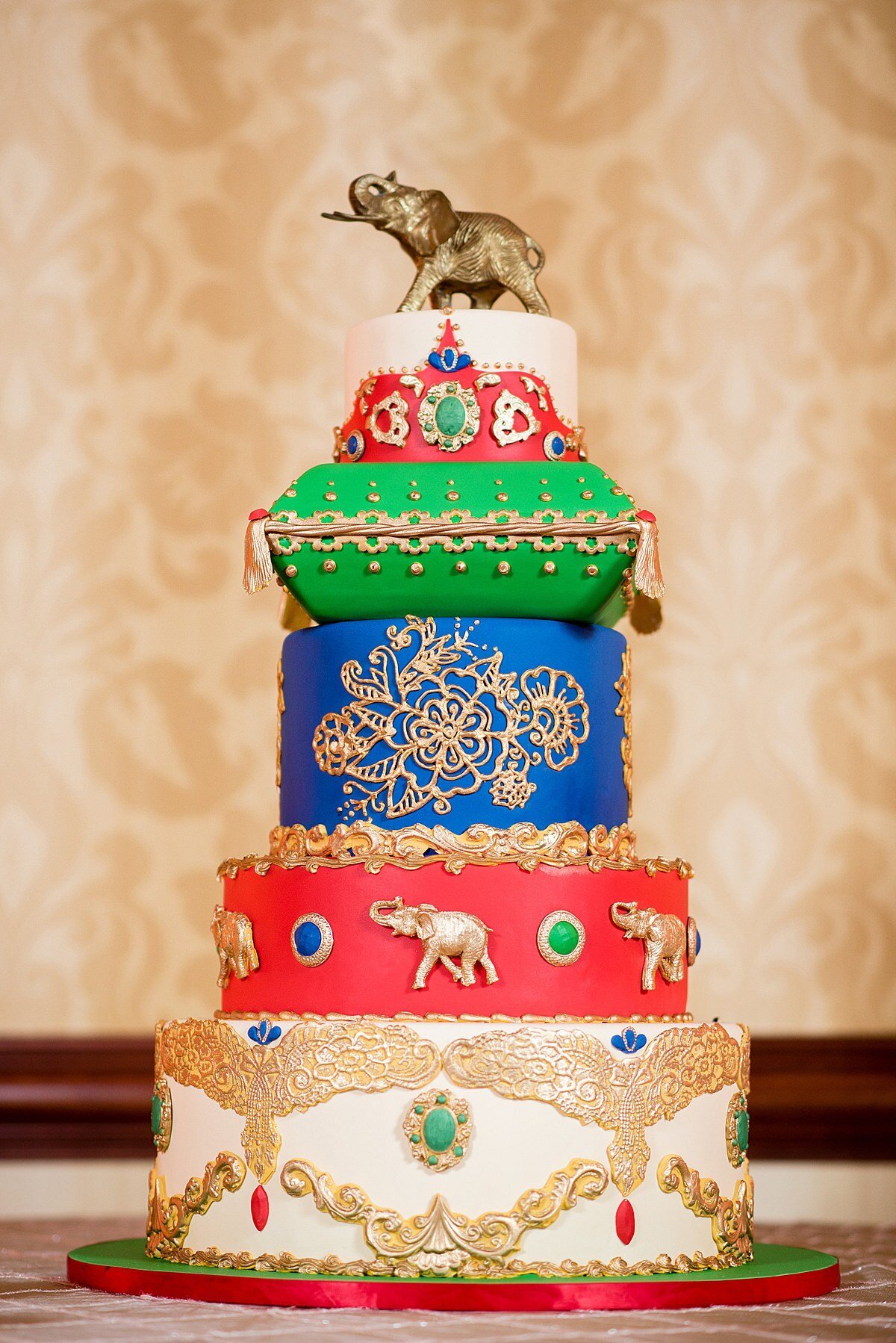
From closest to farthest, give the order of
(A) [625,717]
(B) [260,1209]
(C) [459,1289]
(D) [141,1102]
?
1. (C) [459,1289]
2. (B) [260,1209]
3. (A) [625,717]
4. (D) [141,1102]

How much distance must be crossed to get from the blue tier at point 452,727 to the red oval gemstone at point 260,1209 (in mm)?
754

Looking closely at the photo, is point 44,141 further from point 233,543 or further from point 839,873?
point 839,873

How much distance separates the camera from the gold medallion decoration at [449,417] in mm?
3707

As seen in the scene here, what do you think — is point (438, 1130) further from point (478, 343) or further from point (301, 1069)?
point (478, 343)

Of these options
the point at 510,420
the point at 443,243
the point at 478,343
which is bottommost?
the point at 510,420

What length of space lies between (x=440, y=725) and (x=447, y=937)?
446 mm

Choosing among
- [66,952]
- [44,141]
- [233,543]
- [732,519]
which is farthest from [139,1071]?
[44,141]

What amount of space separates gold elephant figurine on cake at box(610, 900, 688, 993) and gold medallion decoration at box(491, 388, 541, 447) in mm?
1063

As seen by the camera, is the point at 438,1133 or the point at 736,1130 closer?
the point at 438,1133

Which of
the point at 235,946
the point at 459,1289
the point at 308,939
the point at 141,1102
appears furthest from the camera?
the point at 141,1102

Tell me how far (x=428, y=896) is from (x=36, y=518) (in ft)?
8.92

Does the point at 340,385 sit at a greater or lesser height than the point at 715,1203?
greater

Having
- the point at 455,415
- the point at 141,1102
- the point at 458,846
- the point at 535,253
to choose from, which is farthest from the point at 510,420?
the point at 141,1102

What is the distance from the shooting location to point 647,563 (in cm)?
348
